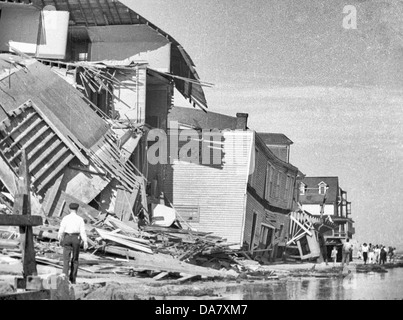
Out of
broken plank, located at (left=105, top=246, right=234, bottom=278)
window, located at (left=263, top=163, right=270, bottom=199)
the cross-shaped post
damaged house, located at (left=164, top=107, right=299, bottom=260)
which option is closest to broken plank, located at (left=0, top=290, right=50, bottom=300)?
the cross-shaped post

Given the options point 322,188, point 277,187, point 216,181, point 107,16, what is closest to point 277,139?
point 277,187

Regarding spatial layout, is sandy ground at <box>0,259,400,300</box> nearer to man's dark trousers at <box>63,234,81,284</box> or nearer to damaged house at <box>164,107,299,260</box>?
man's dark trousers at <box>63,234,81,284</box>

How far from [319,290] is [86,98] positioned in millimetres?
12202

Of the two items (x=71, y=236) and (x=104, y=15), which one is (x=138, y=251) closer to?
(x=71, y=236)

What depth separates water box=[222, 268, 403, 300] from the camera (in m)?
15.9

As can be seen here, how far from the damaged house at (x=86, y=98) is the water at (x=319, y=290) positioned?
7.65 m

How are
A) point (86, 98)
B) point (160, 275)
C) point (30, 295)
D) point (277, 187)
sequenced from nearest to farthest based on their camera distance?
point (30, 295), point (160, 275), point (86, 98), point (277, 187)

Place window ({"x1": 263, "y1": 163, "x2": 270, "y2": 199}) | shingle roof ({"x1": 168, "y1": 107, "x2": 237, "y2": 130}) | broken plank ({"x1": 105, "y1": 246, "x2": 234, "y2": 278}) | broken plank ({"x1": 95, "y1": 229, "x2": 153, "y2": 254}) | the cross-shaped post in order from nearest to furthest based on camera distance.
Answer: the cross-shaped post, broken plank ({"x1": 105, "y1": 246, "x2": 234, "y2": 278}), broken plank ({"x1": 95, "y1": 229, "x2": 153, "y2": 254}), window ({"x1": 263, "y1": 163, "x2": 270, "y2": 199}), shingle roof ({"x1": 168, "y1": 107, "x2": 237, "y2": 130})

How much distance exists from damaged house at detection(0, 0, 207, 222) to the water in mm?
7655

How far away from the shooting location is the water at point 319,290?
52.2 ft

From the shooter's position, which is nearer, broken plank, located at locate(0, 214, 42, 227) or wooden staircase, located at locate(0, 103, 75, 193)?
broken plank, located at locate(0, 214, 42, 227)

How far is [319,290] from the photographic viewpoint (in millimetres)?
18156

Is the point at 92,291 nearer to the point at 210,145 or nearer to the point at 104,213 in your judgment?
the point at 104,213

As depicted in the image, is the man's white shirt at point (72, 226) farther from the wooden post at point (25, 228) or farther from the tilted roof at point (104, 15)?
the tilted roof at point (104, 15)
